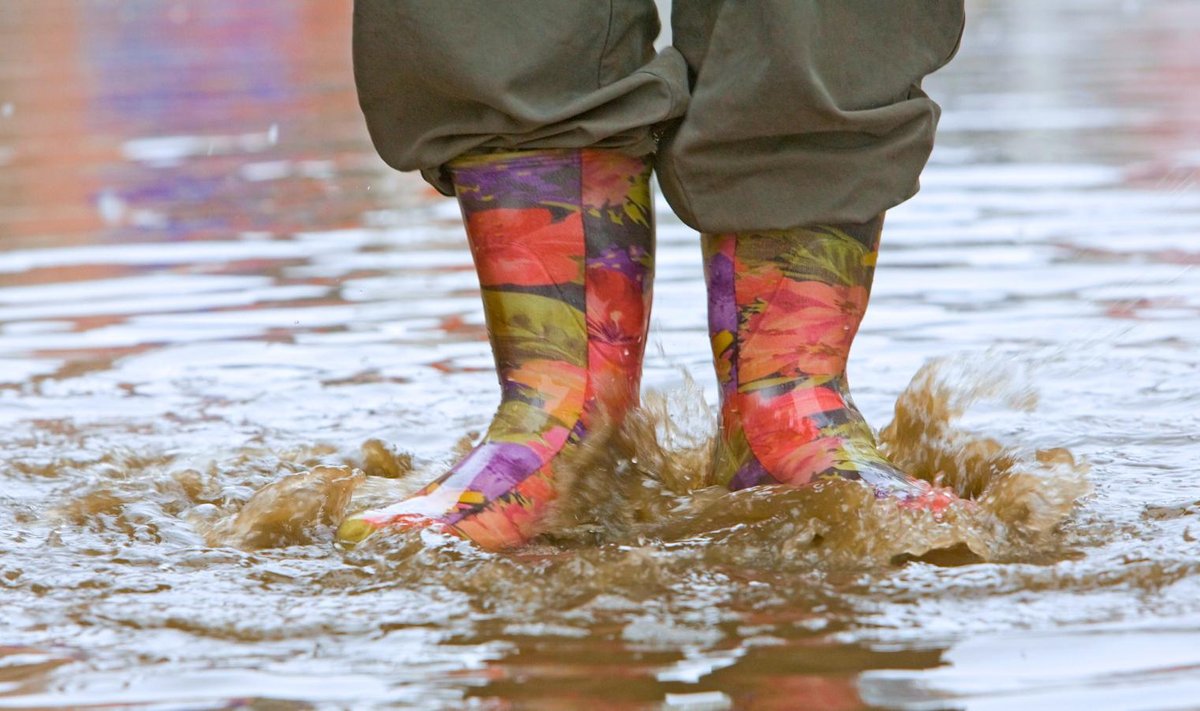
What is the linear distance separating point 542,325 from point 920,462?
1.49 feet

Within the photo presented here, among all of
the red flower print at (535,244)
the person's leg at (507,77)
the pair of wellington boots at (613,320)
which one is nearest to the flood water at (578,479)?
the pair of wellington boots at (613,320)

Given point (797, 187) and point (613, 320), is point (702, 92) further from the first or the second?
point (613, 320)

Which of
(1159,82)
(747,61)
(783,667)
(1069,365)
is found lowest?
(783,667)

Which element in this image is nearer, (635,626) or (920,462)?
(635,626)

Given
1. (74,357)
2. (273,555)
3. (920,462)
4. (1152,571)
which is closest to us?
(1152,571)

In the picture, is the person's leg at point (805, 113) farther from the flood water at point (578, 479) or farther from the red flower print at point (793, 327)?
the flood water at point (578, 479)

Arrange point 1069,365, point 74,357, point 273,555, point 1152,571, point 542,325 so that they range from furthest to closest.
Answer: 1. point 74,357
2. point 1069,365
3. point 542,325
4. point 273,555
5. point 1152,571

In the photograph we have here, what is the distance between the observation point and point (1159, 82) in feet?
18.2

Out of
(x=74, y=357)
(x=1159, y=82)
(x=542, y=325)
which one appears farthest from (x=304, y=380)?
(x=1159, y=82)

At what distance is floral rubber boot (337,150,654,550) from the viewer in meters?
1.52

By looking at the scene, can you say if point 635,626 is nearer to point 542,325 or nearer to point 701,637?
point 701,637

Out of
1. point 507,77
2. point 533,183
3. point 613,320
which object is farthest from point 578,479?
point 507,77

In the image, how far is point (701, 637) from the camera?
46.4 inches

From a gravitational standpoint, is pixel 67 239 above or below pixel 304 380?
above
